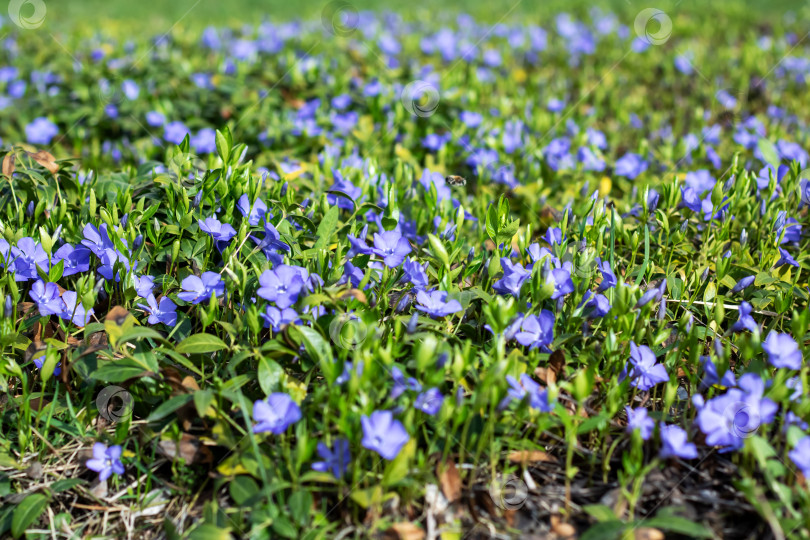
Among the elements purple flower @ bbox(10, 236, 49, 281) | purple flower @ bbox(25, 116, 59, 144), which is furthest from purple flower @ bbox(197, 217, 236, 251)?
purple flower @ bbox(25, 116, 59, 144)

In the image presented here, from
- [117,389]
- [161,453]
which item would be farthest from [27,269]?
[161,453]

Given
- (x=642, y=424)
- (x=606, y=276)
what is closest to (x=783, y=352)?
(x=642, y=424)

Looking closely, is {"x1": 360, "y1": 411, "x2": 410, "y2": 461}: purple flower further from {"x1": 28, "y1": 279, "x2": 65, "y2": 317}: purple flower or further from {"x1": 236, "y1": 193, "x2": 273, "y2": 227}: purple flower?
{"x1": 28, "y1": 279, "x2": 65, "y2": 317}: purple flower

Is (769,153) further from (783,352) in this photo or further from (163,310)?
(163,310)

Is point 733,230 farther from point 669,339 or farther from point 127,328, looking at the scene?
point 127,328

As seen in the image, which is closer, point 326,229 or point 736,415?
point 736,415
